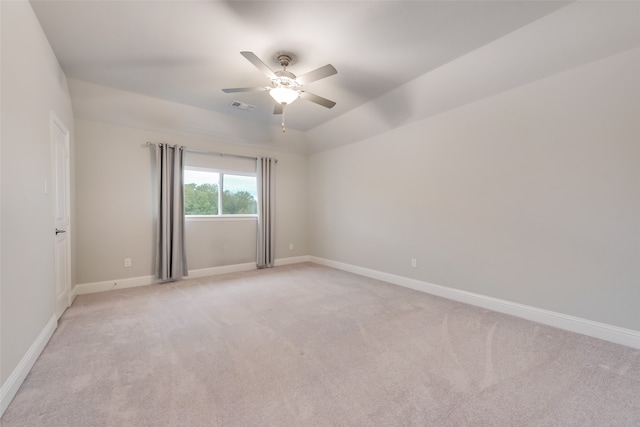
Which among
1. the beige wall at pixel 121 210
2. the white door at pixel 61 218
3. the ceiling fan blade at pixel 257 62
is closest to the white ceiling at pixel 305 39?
the ceiling fan blade at pixel 257 62

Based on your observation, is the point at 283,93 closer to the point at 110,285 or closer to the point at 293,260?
the point at 110,285

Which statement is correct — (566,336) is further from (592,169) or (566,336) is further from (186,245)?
(186,245)

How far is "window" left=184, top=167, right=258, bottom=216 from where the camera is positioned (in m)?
4.52

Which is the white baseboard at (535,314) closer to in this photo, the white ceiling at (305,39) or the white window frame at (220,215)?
the white ceiling at (305,39)

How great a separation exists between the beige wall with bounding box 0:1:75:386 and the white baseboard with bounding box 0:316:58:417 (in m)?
0.03

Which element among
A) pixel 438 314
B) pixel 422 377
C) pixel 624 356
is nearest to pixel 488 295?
pixel 438 314

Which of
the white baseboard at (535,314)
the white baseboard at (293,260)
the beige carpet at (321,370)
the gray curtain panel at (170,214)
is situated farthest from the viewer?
the white baseboard at (293,260)

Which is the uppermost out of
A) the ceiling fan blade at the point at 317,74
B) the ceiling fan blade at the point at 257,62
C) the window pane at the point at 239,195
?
the ceiling fan blade at the point at 257,62

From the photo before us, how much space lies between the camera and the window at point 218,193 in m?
4.52

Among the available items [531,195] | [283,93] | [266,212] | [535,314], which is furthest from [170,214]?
[535,314]

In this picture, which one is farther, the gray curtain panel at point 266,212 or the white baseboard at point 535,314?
the gray curtain panel at point 266,212

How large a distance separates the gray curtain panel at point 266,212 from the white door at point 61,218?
266 cm

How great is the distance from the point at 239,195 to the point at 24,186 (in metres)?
3.28

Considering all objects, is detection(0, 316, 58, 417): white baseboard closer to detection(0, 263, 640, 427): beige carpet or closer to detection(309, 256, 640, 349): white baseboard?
detection(0, 263, 640, 427): beige carpet
